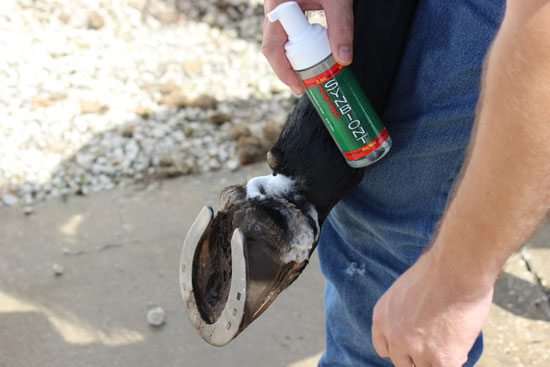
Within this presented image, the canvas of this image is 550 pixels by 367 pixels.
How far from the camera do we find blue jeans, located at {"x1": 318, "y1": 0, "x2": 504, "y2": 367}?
33.6 inches

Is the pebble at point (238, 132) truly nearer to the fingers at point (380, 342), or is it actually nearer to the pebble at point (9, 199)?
the pebble at point (9, 199)

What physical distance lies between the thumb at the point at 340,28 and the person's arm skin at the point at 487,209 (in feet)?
0.76

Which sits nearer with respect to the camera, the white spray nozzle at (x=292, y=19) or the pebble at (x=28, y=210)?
the white spray nozzle at (x=292, y=19)

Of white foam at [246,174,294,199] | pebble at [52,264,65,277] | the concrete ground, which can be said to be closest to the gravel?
the concrete ground

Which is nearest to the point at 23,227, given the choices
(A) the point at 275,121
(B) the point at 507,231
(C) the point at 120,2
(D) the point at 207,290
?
(A) the point at 275,121

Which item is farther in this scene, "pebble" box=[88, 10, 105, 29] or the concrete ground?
"pebble" box=[88, 10, 105, 29]

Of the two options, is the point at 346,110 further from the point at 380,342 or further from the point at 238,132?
the point at 238,132

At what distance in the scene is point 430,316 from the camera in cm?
77

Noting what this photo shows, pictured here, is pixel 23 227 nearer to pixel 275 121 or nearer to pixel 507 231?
pixel 275 121

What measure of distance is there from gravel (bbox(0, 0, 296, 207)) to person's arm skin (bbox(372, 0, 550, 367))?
5.46 ft

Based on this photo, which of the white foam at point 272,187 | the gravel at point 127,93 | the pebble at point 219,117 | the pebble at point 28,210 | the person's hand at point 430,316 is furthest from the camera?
the pebble at point 219,117

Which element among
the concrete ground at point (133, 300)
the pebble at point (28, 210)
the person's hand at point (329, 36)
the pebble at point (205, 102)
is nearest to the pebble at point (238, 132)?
the pebble at point (205, 102)

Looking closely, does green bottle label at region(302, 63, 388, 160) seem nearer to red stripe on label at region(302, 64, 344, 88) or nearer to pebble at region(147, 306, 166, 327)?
red stripe on label at region(302, 64, 344, 88)

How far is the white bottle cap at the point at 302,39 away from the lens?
2.80 feet
